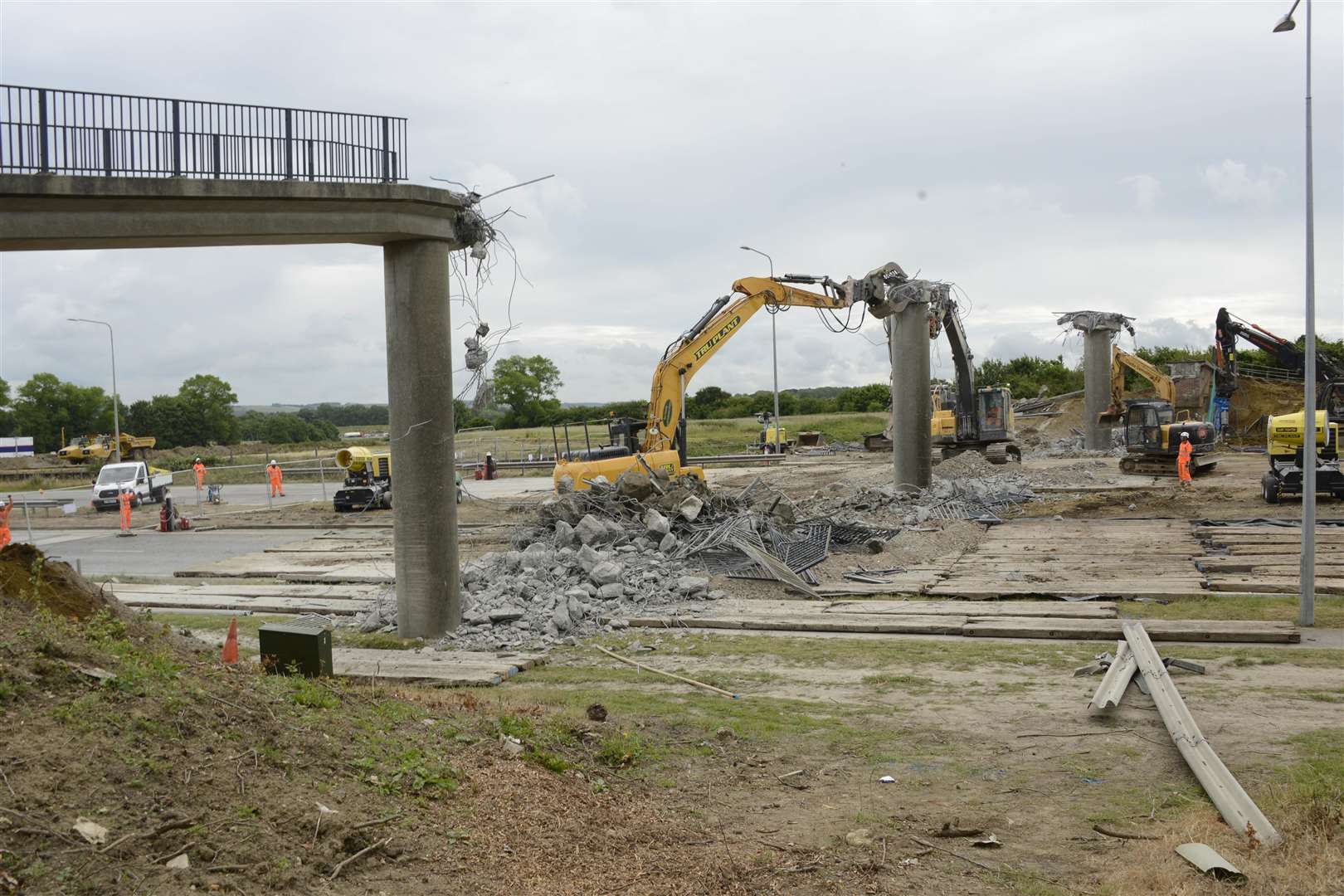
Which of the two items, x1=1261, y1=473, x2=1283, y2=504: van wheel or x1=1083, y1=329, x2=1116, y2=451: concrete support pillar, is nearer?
A: x1=1261, y1=473, x2=1283, y2=504: van wheel

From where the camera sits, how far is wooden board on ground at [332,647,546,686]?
34.4 feet

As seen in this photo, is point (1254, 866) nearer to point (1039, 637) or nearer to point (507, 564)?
point (1039, 637)

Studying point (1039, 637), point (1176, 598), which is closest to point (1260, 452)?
point (1176, 598)

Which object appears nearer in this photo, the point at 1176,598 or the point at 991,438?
the point at 1176,598

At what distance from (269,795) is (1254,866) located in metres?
5.37

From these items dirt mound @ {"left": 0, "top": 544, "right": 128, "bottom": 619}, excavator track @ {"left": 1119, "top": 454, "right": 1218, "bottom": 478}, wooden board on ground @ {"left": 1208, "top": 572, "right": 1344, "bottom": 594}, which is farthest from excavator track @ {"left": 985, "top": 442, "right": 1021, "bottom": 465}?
dirt mound @ {"left": 0, "top": 544, "right": 128, "bottom": 619}

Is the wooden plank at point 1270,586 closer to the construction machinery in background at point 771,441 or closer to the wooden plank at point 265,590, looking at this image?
the wooden plank at point 265,590

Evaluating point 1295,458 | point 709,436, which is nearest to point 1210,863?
point 1295,458

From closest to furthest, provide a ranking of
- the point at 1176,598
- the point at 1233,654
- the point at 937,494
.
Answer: the point at 1233,654 < the point at 1176,598 < the point at 937,494

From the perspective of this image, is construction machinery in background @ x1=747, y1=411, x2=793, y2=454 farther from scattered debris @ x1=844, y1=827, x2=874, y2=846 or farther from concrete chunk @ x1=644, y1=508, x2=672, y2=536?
scattered debris @ x1=844, y1=827, x2=874, y2=846

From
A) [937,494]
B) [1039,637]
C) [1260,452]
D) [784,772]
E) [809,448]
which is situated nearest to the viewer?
[784,772]

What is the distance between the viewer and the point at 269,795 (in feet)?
18.3

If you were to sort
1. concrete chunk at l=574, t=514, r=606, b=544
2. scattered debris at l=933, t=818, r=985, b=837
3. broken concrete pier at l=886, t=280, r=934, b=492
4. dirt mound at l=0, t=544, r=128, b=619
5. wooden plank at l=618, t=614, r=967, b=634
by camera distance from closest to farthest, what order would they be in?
1. scattered debris at l=933, t=818, r=985, b=837
2. dirt mound at l=0, t=544, r=128, b=619
3. wooden plank at l=618, t=614, r=967, b=634
4. concrete chunk at l=574, t=514, r=606, b=544
5. broken concrete pier at l=886, t=280, r=934, b=492

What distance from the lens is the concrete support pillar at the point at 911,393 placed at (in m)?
24.8
